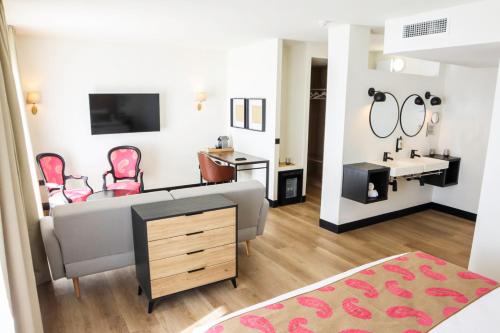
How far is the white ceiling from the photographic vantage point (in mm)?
2986

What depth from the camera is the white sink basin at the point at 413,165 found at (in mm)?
4125

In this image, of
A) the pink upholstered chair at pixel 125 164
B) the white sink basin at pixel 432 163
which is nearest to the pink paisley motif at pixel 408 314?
the white sink basin at pixel 432 163

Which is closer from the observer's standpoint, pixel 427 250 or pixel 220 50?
pixel 427 250

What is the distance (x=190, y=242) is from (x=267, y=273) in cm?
97

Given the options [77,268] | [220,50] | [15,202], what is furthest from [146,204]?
[220,50]

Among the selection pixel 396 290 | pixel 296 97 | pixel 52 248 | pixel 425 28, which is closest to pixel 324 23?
pixel 425 28

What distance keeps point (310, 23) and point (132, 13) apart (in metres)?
1.83

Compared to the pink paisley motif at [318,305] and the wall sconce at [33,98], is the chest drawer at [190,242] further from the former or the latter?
the wall sconce at [33,98]

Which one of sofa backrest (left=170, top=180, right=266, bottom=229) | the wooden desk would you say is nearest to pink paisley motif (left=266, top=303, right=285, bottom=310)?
sofa backrest (left=170, top=180, right=266, bottom=229)

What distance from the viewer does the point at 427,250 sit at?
3.91 m

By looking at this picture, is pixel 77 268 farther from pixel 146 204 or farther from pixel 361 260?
pixel 361 260

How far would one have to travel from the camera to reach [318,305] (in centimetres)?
173

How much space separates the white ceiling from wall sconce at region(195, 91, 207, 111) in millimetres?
1214

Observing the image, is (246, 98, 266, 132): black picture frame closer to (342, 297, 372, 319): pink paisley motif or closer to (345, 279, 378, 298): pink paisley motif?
(345, 279, 378, 298): pink paisley motif
